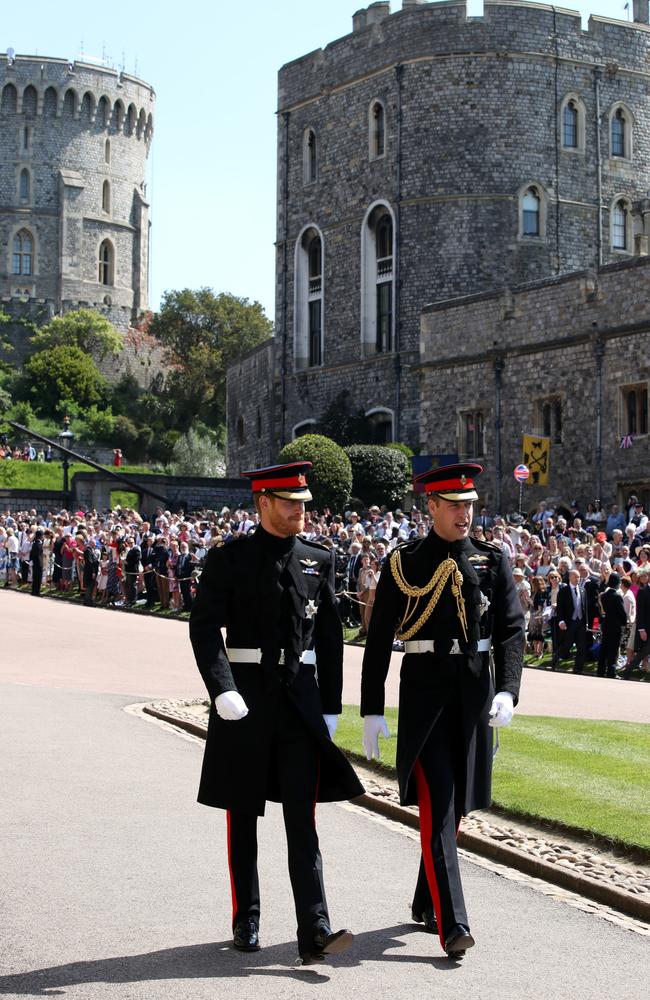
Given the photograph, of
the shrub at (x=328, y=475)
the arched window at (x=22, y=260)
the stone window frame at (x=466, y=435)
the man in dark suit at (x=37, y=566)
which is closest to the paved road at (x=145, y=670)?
the man in dark suit at (x=37, y=566)

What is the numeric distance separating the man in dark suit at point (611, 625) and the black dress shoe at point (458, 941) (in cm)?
1406

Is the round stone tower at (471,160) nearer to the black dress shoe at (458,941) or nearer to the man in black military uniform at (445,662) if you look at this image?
the man in black military uniform at (445,662)

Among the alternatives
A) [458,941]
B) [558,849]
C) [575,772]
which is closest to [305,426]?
[575,772]

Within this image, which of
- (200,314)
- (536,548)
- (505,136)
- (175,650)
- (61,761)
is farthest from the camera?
(200,314)

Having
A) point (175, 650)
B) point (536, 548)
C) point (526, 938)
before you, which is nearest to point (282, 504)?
point (526, 938)

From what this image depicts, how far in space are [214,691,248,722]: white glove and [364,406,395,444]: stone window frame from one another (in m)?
42.8

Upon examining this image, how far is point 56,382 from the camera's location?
81375 millimetres

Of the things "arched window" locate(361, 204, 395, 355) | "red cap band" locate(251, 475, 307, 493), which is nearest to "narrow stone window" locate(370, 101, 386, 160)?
"arched window" locate(361, 204, 395, 355)

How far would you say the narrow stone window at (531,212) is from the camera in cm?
4947

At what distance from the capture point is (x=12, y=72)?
97.6m

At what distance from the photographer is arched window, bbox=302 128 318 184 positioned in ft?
179

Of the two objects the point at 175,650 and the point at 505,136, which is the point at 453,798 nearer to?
the point at 175,650

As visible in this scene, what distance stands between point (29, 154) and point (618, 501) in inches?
2800

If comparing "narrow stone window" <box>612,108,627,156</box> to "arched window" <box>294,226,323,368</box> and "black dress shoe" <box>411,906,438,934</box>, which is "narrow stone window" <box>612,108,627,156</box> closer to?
"arched window" <box>294,226,323,368</box>
